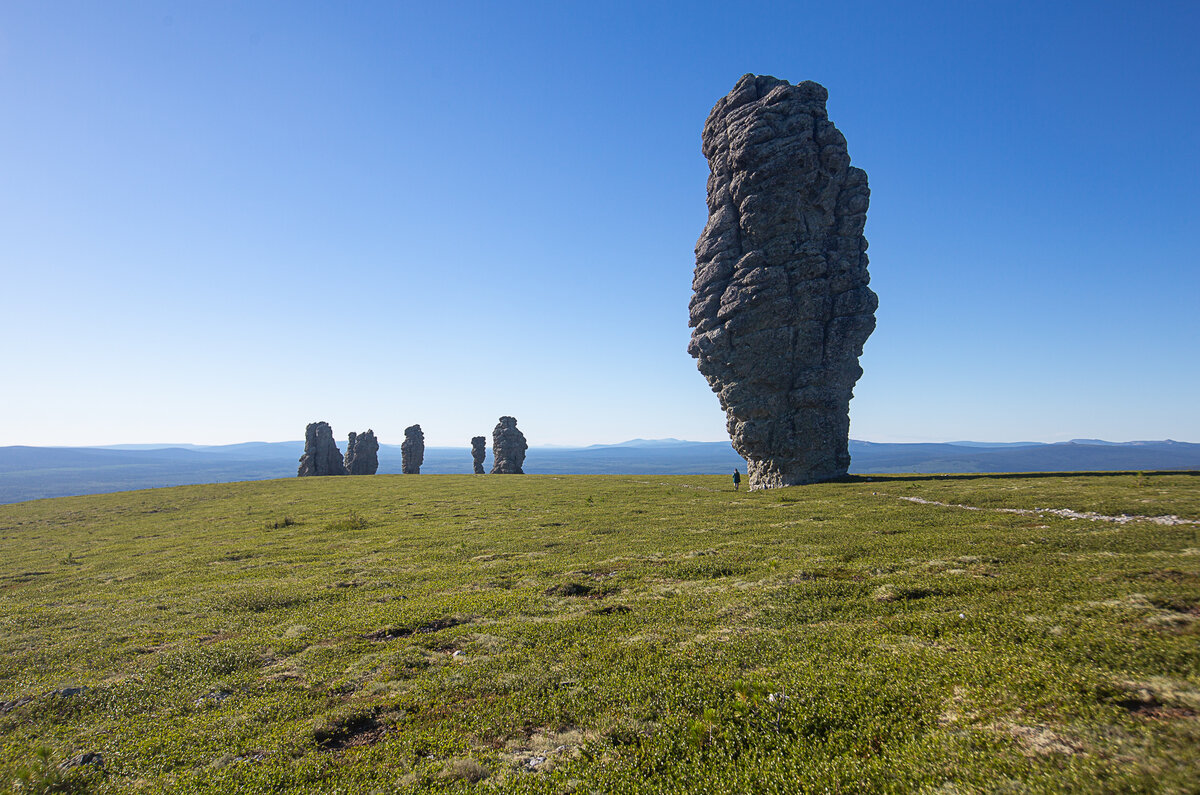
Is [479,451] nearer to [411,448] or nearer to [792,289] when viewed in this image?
[411,448]

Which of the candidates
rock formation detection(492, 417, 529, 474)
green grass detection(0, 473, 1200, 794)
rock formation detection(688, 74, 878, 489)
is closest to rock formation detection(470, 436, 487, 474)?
rock formation detection(492, 417, 529, 474)

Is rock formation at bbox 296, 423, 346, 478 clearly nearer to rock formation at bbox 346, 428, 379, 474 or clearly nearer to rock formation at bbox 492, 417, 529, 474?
rock formation at bbox 346, 428, 379, 474

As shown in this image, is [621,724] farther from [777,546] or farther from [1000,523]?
[1000,523]

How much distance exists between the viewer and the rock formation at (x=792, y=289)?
58.3 m

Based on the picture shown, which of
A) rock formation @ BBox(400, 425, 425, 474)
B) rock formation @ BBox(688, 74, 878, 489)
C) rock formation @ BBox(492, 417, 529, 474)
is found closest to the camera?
rock formation @ BBox(688, 74, 878, 489)

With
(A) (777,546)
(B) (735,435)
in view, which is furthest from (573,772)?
(B) (735,435)

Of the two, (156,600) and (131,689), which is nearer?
(131,689)

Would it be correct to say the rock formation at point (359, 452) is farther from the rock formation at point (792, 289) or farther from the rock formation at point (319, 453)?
the rock formation at point (792, 289)

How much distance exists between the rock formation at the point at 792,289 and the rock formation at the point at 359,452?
317ft

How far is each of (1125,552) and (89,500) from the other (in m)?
99.2

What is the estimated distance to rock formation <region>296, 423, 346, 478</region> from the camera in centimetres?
11969

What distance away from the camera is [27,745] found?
35.9 ft

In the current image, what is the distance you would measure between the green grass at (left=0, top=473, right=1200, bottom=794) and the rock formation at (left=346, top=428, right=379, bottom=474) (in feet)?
325

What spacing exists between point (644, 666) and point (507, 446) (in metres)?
113
